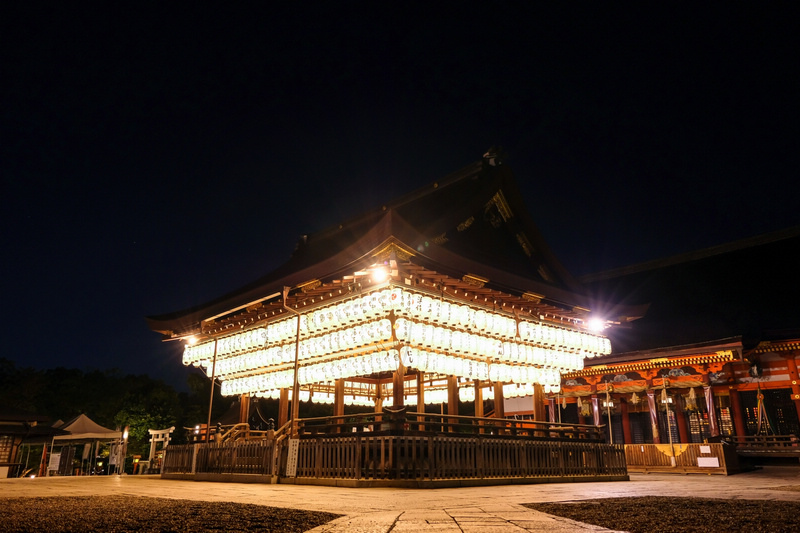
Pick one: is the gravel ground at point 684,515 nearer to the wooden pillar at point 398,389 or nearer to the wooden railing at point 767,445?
the wooden pillar at point 398,389

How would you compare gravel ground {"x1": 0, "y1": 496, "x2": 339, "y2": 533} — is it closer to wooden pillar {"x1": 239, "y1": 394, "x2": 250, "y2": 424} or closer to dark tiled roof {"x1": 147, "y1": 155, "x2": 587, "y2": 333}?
dark tiled roof {"x1": 147, "y1": 155, "x2": 587, "y2": 333}

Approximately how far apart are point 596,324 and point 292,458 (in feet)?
36.9

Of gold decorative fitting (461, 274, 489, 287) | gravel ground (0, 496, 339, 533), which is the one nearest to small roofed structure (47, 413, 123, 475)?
gold decorative fitting (461, 274, 489, 287)

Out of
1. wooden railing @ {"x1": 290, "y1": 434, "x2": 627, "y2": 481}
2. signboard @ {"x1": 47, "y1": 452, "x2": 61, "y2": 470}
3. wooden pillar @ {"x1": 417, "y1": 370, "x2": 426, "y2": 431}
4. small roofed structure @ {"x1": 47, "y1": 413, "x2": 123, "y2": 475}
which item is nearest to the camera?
wooden railing @ {"x1": 290, "y1": 434, "x2": 627, "y2": 481}

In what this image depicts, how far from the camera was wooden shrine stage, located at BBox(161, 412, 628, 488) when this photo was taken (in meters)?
10.7

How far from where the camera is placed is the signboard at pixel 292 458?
12.1m

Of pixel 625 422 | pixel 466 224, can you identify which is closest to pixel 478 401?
pixel 466 224

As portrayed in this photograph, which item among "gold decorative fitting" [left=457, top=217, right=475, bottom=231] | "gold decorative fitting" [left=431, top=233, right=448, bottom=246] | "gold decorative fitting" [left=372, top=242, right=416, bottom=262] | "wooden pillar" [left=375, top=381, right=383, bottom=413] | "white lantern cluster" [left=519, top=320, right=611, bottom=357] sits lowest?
"wooden pillar" [left=375, top=381, right=383, bottom=413]

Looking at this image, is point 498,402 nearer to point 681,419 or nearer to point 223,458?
point 223,458

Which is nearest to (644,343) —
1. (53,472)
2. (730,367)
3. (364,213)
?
(730,367)

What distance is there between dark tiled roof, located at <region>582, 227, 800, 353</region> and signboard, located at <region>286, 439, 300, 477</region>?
50.6 feet

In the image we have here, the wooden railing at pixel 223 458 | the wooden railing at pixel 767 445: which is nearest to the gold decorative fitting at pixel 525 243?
the wooden railing at pixel 767 445

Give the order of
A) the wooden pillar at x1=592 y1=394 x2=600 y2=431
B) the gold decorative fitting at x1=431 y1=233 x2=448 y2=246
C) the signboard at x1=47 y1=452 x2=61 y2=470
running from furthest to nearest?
the signboard at x1=47 y1=452 x2=61 y2=470 → the wooden pillar at x1=592 y1=394 x2=600 y2=431 → the gold decorative fitting at x1=431 y1=233 x2=448 y2=246

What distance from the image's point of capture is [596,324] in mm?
17859
